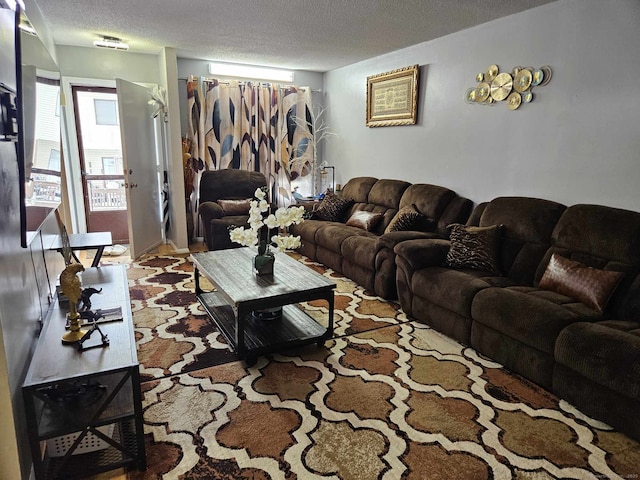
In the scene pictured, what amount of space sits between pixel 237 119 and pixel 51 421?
4776 mm

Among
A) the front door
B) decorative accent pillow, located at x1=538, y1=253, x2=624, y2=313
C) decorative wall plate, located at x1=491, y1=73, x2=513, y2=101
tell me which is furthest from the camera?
the front door

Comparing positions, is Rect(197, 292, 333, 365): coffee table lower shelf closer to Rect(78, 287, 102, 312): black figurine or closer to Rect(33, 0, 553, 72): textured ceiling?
Rect(78, 287, 102, 312): black figurine

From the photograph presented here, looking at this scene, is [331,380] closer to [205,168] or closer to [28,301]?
[28,301]

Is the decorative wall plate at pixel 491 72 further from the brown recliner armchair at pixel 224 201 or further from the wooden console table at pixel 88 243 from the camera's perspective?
the wooden console table at pixel 88 243

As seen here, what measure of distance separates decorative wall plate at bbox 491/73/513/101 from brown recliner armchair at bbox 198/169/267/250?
118 inches

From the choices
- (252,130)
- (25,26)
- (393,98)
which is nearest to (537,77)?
(393,98)

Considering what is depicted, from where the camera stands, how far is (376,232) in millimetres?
4637

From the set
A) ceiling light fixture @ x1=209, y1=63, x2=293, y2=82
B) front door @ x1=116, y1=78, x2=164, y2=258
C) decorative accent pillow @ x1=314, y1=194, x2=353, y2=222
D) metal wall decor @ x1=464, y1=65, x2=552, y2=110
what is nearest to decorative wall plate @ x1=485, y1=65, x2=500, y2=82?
metal wall decor @ x1=464, y1=65, x2=552, y2=110

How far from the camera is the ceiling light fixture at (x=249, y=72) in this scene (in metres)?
5.66

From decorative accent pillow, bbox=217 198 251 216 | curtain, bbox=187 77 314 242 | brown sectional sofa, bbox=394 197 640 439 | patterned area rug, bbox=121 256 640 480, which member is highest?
curtain, bbox=187 77 314 242

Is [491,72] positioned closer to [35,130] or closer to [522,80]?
[522,80]

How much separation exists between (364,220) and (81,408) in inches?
135

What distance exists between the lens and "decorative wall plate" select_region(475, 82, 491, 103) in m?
3.70

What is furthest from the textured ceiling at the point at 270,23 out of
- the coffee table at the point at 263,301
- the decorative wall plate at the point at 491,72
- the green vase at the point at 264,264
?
the coffee table at the point at 263,301
